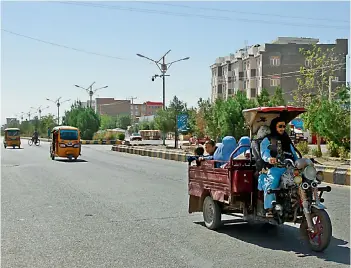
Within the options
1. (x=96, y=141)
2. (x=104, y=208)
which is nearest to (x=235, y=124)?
(x=104, y=208)

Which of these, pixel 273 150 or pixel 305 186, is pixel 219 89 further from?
pixel 305 186

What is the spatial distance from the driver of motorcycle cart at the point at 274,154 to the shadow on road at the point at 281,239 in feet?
1.60

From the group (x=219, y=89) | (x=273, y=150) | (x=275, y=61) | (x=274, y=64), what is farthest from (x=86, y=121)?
(x=273, y=150)

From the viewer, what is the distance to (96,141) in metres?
76.1

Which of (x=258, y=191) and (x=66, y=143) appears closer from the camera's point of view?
(x=258, y=191)

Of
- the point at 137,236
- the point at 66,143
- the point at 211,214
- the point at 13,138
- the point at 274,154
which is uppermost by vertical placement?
the point at 274,154

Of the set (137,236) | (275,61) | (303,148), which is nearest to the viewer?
(137,236)

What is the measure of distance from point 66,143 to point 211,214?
2406 centimetres

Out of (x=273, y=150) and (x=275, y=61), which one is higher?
(x=275, y=61)

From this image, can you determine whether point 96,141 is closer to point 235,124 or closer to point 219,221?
point 235,124

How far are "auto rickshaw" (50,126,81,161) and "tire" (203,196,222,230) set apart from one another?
23.7 meters

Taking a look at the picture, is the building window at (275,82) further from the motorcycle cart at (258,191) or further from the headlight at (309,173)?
the headlight at (309,173)

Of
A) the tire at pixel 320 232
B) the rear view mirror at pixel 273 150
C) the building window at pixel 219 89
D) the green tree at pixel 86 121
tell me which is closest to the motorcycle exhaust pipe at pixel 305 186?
the tire at pixel 320 232

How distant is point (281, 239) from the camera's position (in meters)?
8.09
